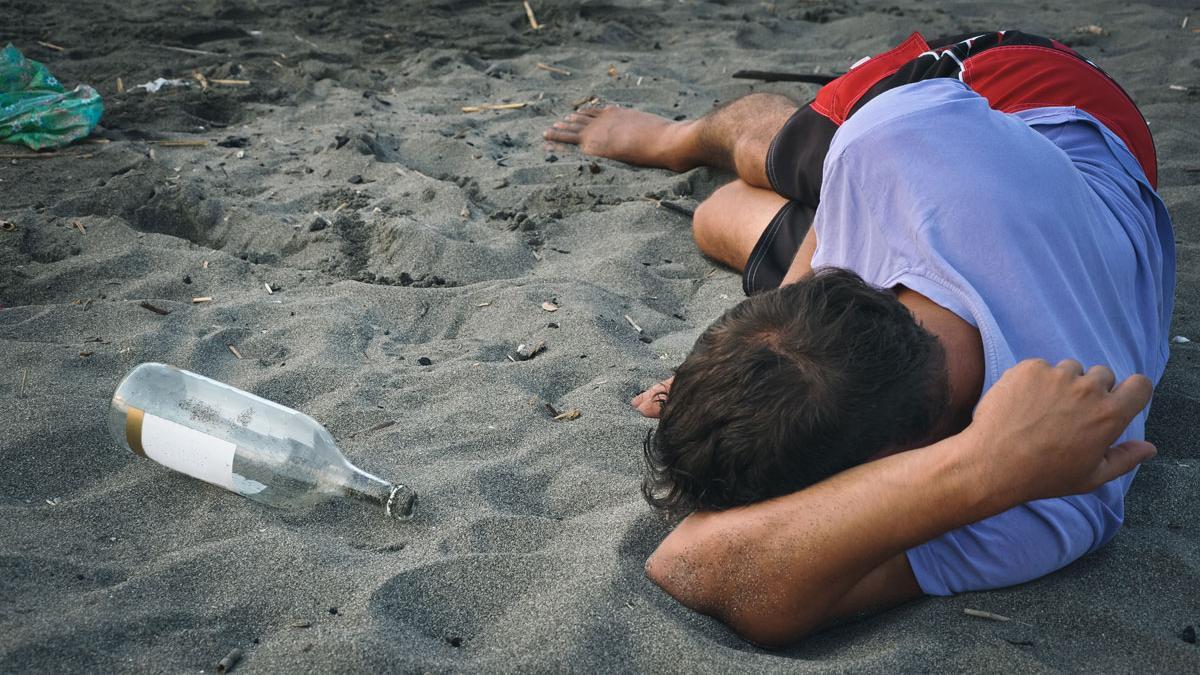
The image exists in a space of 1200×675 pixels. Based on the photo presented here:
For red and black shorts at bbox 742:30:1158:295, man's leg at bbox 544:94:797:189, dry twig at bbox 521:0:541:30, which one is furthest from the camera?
dry twig at bbox 521:0:541:30

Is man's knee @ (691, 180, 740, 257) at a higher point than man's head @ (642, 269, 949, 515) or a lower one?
lower

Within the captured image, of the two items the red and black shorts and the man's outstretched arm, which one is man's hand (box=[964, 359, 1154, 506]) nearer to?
the man's outstretched arm

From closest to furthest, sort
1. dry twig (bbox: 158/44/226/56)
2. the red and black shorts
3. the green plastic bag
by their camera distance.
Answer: the red and black shorts → the green plastic bag → dry twig (bbox: 158/44/226/56)

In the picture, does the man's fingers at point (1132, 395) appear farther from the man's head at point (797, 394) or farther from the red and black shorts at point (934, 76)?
the red and black shorts at point (934, 76)

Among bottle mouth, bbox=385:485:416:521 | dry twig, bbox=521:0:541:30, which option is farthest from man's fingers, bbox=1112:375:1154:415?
dry twig, bbox=521:0:541:30

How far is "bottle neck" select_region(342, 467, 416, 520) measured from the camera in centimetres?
206

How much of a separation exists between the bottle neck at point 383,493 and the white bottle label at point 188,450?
0.27m

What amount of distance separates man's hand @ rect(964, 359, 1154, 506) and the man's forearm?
0.14 ft

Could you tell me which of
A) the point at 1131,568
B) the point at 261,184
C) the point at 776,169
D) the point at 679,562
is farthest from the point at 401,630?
the point at 261,184

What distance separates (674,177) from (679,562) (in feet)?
8.90

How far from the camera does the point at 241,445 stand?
215 centimetres

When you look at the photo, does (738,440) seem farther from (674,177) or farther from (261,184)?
(261,184)

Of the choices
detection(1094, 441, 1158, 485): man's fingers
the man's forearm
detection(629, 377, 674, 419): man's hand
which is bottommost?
detection(629, 377, 674, 419): man's hand

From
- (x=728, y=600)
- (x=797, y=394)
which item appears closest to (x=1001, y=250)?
(x=797, y=394)
